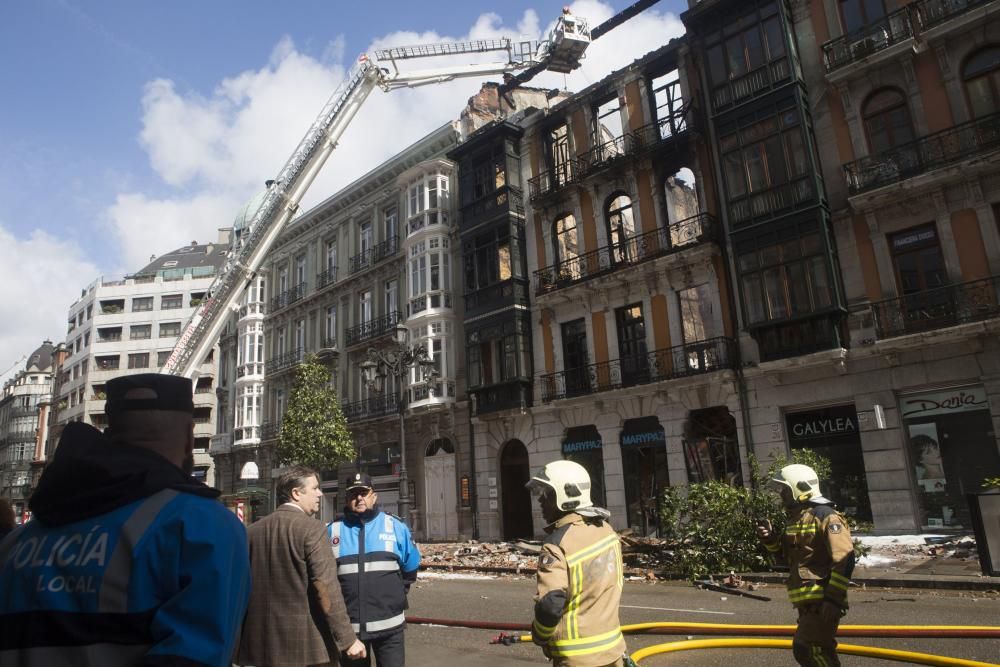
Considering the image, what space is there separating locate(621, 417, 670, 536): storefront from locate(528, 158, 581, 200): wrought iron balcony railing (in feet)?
29.3

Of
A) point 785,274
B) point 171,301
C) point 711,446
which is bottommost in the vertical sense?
point 711,446

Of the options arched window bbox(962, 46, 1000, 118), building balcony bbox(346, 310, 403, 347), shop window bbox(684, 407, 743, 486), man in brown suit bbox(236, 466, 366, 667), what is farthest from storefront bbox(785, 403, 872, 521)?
building balcony bbox(346, 310, 403, 347)

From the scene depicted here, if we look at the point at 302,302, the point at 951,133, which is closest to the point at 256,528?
the point at 951,133

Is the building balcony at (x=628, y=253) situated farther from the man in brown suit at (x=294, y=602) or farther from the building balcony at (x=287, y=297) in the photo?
the man in brown suit at (x=294, y=602)

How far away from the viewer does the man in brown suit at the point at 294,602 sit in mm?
4254

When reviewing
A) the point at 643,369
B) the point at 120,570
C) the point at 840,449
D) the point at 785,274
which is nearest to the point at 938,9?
the point at 785,274

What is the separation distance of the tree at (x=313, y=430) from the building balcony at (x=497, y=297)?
668 cm

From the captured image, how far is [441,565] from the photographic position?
1886cm

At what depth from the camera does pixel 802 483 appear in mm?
5227

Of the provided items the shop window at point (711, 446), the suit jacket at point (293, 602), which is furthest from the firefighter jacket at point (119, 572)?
the shop window at point (711, 446)

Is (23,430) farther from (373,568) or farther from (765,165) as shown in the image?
(373,568)

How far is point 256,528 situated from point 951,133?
61.0 feet

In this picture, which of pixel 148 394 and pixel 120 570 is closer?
pixel 120 570

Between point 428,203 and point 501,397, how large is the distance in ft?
32.4
